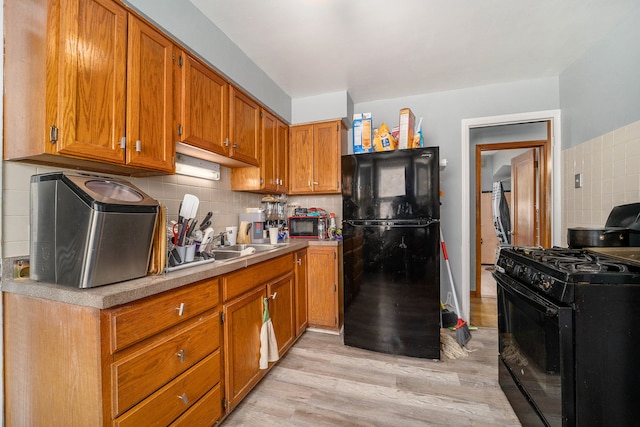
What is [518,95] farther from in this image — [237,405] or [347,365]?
[237,405]

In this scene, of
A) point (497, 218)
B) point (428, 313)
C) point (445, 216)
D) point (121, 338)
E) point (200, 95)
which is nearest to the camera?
point (121, 338)

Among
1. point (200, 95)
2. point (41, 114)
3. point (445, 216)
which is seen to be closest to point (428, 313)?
point (445, 216)

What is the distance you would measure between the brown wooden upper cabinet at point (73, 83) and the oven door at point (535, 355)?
2.08 m

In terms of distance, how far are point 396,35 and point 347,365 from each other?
8.46 ft

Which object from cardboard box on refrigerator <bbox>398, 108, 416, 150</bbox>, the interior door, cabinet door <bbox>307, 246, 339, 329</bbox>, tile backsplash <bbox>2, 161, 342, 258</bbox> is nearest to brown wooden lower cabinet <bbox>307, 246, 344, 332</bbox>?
cabinet door <bbox>307, 246, 339, 329</bbox>

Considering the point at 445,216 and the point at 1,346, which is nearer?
the point at 1,346

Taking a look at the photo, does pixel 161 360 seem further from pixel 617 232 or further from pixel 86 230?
pixel 617 232

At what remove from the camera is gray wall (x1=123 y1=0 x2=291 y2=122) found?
1.43m

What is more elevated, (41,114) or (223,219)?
(41,114)

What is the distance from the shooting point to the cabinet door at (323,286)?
250cm

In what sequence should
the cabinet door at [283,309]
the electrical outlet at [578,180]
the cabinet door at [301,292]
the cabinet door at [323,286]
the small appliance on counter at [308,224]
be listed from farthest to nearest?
the small appliance on counter at [308,224] → the cabinet door at [323,286] → the cabinet door at [301,292] → the electrical outlet at [578,180] → the cabinet door at [283,309]

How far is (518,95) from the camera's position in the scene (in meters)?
→ 2.62

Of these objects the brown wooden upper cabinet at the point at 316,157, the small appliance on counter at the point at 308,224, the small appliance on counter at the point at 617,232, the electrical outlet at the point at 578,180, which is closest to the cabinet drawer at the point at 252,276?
the small appliance on counter at the point at 308,224

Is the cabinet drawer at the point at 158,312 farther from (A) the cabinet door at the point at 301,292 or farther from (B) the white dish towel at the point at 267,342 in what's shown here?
(A) the cabinet door at the point at 301,292
